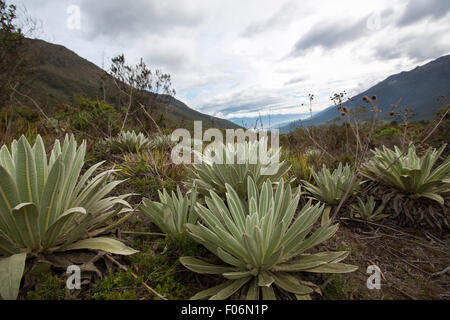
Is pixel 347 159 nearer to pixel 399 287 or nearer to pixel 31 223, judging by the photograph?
pixel 399 287

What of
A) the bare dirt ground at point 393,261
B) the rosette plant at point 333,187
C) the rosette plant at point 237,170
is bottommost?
the bare dirt ground at point 393,261

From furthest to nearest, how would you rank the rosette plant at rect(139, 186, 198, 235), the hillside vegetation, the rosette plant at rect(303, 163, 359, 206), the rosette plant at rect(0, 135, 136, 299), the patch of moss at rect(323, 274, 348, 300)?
the rosette plant at rect(303, 163, 359, 206) < the rosette plant at rect(139, 186, 198, 235) < the patch of moss at rect(323, 274, 348, 300) < the hillside vegetation < the rosette plant at rect(0, 135, 136, 299)

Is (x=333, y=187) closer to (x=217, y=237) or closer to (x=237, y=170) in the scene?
(x=237, y=170)

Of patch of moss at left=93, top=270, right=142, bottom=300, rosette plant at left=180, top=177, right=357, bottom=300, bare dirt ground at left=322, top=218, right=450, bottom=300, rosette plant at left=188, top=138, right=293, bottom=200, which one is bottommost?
bare dirt ground at left=322, top=218, right=450, bottom=300

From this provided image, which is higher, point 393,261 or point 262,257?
point 262,257

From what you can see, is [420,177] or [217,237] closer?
[217,237]

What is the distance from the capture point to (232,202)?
1656 mm

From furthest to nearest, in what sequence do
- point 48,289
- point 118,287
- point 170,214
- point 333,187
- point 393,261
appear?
point 333,187, point 393,261, point 170,214, point 118,287, point 48,289

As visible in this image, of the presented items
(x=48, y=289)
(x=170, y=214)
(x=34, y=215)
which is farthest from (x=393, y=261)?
(x=34, y=215)

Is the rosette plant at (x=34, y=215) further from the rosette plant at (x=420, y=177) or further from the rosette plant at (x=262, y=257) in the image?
the rosette plant at (x=420, y=177)

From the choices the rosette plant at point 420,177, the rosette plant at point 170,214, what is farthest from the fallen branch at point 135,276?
the rosette plant at point 420,177

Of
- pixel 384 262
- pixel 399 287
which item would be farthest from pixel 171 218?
pixel 384 262

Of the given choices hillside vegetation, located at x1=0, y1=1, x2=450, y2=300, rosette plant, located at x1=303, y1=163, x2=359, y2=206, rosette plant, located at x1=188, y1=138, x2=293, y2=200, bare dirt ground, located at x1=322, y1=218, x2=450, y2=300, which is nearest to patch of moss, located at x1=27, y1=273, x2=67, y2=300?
hillside vegetation, located at x1=0, y1=1, x2=450, y2=300

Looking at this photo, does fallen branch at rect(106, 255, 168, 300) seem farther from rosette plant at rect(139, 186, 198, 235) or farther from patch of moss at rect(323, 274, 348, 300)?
patch of moss at rect(323, 274, 348, 300)
